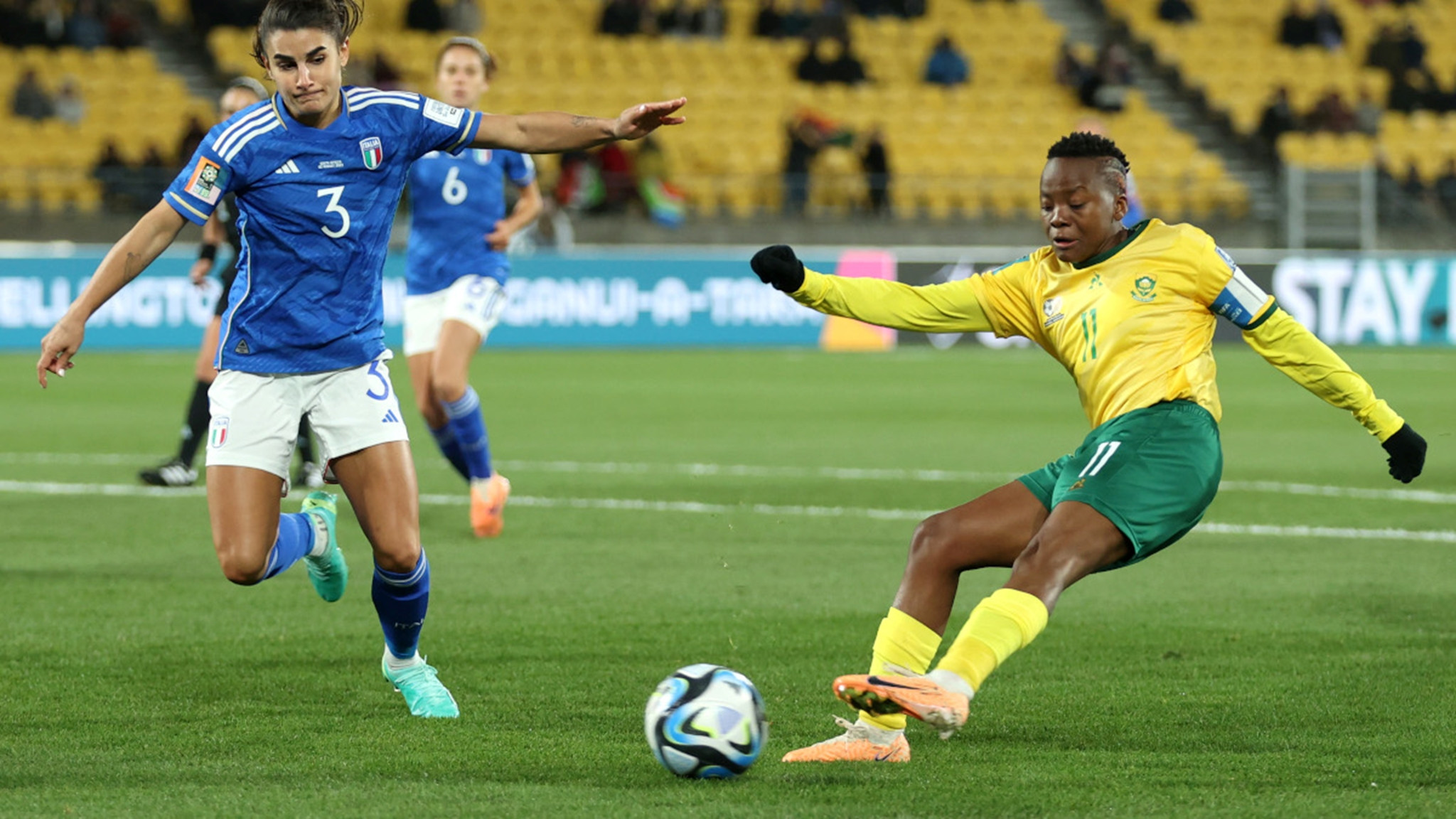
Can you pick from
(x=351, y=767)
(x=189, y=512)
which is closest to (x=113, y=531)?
(x=189, y=512)

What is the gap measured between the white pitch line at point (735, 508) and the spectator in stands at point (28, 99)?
13513 mm

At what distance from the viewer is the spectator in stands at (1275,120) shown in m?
29.3

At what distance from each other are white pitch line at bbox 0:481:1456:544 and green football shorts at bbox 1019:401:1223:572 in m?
4.31

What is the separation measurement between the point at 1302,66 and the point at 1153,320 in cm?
2899

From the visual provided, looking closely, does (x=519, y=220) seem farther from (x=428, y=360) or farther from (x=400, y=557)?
(x=400, y=557)

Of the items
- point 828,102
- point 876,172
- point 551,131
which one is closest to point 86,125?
point 876,172

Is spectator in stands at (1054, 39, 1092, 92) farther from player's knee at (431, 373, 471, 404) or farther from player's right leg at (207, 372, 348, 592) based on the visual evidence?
player's right leg at (207, 372, 348, 592)

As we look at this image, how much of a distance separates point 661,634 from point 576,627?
1.12 feet

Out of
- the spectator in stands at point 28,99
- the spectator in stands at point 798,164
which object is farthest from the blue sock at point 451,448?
the spectator in stands at point 798,164

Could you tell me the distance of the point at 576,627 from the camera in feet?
22.1

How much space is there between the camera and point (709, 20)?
28.6 metres

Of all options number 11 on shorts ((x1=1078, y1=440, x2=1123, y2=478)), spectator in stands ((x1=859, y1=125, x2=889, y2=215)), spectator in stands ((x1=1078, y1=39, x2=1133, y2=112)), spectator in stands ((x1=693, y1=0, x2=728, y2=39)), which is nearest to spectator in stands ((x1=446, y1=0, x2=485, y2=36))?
spectator in stands ((x1=693, y1=0, x2=728, y2=39))

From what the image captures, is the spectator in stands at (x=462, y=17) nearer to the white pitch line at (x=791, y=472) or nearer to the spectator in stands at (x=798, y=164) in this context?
the spectator in stands at (x=798, y=164)

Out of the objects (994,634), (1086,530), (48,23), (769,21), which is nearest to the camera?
(994,634)
